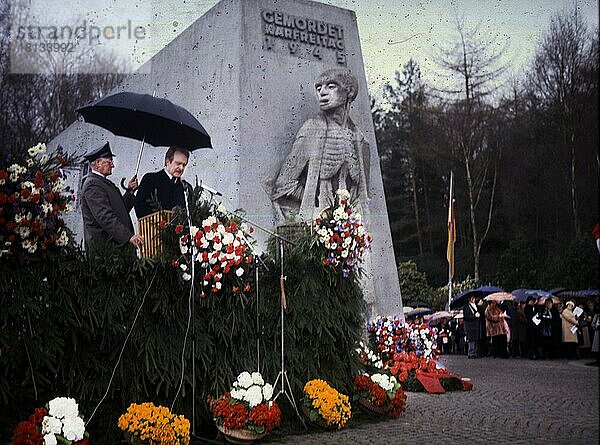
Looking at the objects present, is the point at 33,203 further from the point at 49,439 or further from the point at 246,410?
the point at 246,410

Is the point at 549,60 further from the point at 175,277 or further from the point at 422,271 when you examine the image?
the point at 422,271

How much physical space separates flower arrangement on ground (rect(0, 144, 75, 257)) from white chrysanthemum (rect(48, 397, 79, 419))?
126 centimetres

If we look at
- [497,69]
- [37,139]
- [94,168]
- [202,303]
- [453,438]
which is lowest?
[453,438]

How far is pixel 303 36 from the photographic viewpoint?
13086 mm

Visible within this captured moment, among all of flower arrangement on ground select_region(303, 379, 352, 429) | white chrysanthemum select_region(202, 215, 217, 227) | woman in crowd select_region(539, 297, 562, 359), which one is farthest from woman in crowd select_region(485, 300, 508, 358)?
white chrysanthemum select_region(202, 215, 217, 227)

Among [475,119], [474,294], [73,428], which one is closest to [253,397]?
[73,428]

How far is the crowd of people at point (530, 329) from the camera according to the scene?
18.0m

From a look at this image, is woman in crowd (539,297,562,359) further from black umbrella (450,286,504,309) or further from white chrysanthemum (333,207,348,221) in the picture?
white chrysanthemum (333,207,348,221)

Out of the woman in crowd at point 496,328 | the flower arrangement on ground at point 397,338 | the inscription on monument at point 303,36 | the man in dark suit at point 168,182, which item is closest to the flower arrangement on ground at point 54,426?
the man in dark suit at point 168,182

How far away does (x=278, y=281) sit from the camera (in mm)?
8117

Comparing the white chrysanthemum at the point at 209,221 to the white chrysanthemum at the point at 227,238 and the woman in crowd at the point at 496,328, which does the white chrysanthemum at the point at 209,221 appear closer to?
the white chrysanthemum at the point at 227,238

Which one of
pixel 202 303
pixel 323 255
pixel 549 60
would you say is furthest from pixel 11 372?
pixel 549 60

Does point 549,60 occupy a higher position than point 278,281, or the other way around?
point 549,60

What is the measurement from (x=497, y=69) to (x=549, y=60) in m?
6.60
